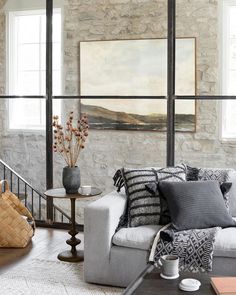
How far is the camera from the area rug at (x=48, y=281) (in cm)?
380

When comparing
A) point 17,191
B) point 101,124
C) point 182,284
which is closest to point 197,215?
point 182,284

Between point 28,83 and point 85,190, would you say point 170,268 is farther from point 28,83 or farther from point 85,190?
point 28,83

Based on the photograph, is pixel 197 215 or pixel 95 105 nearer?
pixel 197 215

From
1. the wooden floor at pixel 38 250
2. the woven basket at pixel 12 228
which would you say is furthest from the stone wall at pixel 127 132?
the woven basket at pixel 12 228

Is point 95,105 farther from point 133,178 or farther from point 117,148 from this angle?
point 133,178

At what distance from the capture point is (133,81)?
5531 millimetres

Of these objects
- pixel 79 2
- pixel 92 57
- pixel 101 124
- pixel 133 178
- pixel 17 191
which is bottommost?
pixel 17 191

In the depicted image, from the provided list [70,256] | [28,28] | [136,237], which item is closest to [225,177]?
[136,237]

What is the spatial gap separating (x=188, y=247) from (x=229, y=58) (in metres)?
2.38

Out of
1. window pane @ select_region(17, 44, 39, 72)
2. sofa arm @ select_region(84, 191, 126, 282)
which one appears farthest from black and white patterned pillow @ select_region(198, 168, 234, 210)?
window pane @ select_region(17, 44, 39, 72)

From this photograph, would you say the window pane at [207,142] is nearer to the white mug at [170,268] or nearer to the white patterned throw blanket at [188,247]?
the white patterned throw blanket at [188,247]

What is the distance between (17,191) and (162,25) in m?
2.46

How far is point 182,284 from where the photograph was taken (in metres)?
2.75

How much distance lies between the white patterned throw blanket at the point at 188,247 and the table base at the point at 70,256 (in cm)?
103
